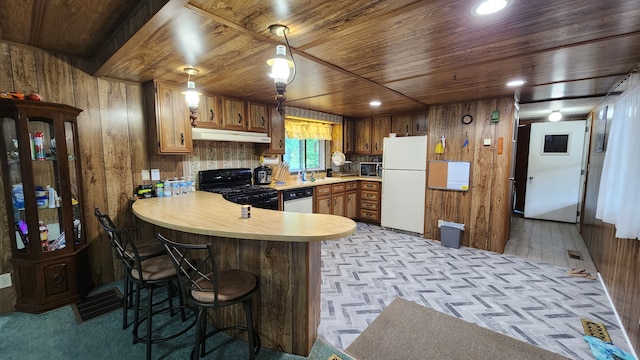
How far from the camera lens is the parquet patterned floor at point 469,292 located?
6.99ft

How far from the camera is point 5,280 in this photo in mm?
2295

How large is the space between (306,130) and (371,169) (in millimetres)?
1647

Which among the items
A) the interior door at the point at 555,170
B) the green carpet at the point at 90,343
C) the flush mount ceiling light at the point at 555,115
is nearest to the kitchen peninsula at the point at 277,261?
the green carpet at the point at 90,343

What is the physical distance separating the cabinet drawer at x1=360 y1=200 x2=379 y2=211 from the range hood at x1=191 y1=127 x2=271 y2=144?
7.90ft

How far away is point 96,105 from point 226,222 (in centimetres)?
211

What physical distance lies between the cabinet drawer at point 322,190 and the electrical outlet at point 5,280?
360cm

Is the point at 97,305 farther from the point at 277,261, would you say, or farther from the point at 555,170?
the point at 555,170

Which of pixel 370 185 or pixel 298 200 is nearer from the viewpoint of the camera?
pixel 298 200

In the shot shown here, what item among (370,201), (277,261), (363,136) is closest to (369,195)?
(370,201)

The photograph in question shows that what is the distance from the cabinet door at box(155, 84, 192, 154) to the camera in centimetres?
297

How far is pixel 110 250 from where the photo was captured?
9.45 ft

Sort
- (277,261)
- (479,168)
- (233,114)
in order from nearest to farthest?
(277,261)
(233,114)
(479,168)

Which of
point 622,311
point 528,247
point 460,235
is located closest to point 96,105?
point 460,235

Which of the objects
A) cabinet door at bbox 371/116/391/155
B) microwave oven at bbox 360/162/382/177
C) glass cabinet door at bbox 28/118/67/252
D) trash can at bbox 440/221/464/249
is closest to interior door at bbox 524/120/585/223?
trash can at bbox 440/221/464/249
